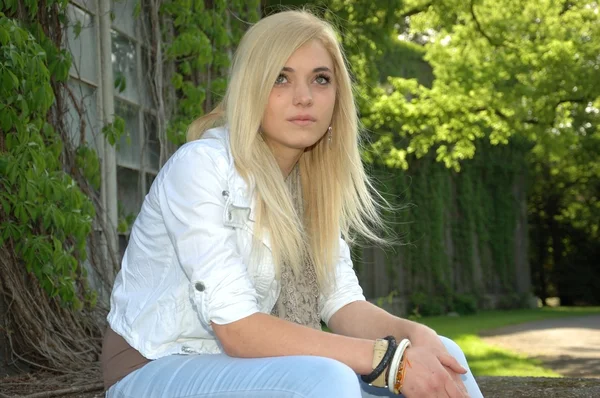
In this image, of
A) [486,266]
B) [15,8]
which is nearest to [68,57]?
[15,8]

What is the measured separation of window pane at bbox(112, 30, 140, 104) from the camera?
573 cm

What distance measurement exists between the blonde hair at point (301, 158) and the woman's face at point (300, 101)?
1.4 inches

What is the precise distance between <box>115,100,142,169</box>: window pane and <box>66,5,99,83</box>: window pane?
39 centimetres

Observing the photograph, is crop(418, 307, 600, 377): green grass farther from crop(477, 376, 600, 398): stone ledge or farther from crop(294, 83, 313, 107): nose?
crop(294, 83, 313, 107): nose

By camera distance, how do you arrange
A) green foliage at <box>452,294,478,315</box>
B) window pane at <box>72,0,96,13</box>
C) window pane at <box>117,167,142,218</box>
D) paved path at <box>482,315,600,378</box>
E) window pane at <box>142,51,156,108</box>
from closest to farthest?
window pane at <box>72,0,96,13</box>
window pane at <box>117,167,142,218</box>
window pane at <box>142,51,156,108</box>
paved path at <box>482,315,600,378</box>
green foliage at <box>452,294,478,315</box>

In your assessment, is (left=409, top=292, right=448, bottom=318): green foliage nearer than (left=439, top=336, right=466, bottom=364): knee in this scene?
No

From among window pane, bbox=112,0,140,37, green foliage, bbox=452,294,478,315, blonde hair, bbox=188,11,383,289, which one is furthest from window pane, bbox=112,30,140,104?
green foliage, bbox=452,294,478,315

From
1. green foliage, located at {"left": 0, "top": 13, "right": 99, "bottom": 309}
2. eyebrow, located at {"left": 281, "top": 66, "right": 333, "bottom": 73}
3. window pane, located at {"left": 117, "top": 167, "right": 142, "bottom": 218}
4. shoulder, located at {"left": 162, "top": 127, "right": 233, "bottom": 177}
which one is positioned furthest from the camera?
window pane, located at {"left": 117, "top": 167, "right": 142, "bottom": 218}

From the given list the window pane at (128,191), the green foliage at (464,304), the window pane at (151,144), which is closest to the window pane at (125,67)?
the window pane at (151,144)

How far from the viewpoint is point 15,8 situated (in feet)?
13.8

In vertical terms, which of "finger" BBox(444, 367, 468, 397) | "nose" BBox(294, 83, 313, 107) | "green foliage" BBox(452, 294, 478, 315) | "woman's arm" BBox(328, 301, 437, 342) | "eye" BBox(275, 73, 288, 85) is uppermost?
"eye" BBox(275, 73, 288, 85)

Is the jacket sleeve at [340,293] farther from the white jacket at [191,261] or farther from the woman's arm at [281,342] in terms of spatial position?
the woman's arm at [281,342]

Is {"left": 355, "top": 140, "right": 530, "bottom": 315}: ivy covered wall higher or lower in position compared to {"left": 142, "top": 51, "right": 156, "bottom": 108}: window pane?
lower

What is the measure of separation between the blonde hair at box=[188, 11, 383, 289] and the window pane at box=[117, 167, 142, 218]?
10.8 feet
